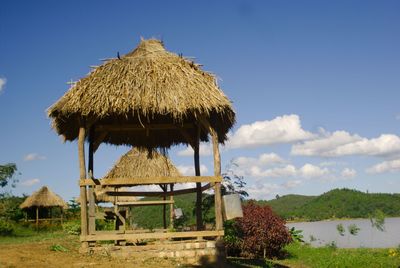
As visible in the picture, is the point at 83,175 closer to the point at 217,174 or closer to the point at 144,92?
the point at 144,92

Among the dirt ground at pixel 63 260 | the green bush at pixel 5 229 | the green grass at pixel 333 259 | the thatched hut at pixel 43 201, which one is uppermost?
the thatched hut at pixel 43 201

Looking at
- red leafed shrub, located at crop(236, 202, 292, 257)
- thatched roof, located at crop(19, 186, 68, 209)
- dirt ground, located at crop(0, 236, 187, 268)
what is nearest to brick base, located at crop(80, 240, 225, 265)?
dirt ground, located at crop(0, 236, 187, 268)

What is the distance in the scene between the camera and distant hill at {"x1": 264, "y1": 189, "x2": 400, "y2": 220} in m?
53.8

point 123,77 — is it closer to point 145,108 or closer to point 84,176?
point 145,108

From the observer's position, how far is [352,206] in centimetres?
5428

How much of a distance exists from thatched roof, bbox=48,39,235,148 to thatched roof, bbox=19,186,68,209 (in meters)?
22.5

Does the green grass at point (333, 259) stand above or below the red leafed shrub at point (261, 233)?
below

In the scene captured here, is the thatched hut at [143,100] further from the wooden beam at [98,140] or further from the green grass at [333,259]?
the green grass at [333,259]

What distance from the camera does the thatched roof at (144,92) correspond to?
366 inches

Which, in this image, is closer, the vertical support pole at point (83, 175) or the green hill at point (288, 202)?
the vertical support pole at point (83, 175)

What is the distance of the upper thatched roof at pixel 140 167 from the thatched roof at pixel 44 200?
45.6 ft

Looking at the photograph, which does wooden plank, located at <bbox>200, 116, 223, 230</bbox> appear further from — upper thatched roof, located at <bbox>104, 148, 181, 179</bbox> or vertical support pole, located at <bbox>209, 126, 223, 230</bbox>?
upper thatched roof, located at <bbox>104, 148, 181, 179</bbox>

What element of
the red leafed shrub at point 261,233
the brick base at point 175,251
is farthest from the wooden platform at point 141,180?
the red leafed shrub at point 261,233

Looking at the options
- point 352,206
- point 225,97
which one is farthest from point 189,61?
point 352,206
